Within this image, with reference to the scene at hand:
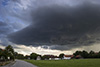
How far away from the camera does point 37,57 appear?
541ft

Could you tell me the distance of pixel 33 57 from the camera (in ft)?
573

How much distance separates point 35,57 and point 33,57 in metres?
4.57

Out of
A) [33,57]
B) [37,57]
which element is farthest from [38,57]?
[33,57]

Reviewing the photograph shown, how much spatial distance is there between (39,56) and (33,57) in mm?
12293

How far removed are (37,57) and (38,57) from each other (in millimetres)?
1234

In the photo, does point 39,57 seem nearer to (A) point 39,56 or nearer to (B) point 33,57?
(A) point 39,56

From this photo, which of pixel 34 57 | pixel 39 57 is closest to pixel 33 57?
pixel 34 57

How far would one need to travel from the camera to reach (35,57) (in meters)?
171

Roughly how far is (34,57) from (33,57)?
78.1 inches

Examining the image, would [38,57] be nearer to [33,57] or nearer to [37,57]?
[37,57]

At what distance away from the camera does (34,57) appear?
6816 inches

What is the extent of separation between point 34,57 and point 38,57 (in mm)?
10334

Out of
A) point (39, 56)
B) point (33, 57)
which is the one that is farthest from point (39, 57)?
point (33, 57)

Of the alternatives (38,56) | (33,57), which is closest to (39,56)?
(38,56)
